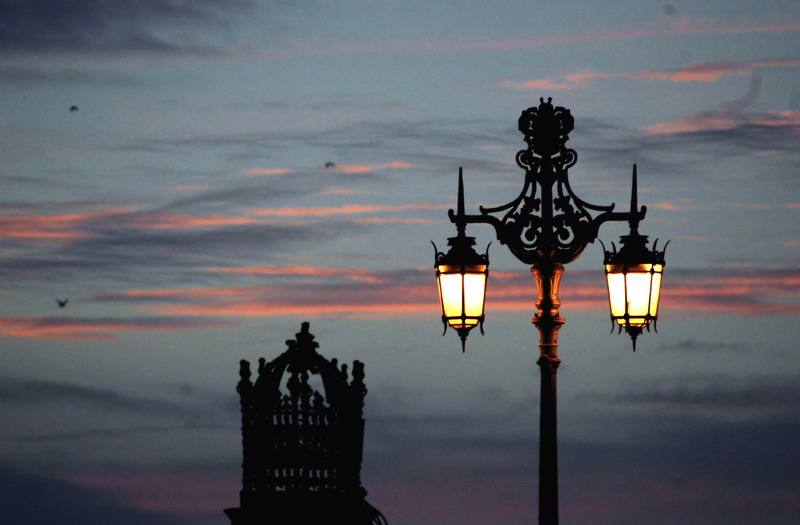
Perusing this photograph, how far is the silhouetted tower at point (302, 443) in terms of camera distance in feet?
42.1

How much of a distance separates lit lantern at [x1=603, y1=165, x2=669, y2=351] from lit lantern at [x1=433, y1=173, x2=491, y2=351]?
131 centimetres

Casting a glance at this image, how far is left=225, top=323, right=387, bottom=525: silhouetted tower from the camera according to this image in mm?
12828

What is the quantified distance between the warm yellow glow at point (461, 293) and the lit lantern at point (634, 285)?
134cm

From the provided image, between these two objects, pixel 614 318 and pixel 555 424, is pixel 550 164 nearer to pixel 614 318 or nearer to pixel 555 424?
pixel 614 318

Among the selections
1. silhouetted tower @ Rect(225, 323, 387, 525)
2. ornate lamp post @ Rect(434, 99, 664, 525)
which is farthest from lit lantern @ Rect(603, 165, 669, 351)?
silhouetted tower @ Rect(225, 323, 387, 525)

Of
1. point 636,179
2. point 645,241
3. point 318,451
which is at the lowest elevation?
point 318,451

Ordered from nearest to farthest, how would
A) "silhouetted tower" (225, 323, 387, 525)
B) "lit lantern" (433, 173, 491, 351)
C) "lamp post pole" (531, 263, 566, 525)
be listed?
"lamp post pole" (531, 263, 566, 525) → "lit lantern" (433, 173, 491, 351) → "silhouetted tower" (225, 323, 387, 525)

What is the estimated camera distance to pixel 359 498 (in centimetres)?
1297

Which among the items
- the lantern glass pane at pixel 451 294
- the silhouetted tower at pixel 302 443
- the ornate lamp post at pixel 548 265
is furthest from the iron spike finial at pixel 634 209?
the silhouetted tower at pixel 302 443

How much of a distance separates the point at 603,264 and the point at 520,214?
1.00 metres

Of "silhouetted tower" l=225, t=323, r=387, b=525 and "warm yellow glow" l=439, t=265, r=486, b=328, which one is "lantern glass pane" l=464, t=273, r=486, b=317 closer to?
"warm yellow glow" l=439, t=265, r=486, b=328

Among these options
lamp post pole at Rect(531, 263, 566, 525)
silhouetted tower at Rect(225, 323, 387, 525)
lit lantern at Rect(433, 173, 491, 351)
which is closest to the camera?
lamp post pole at Rect(531, 263, 566, 525)

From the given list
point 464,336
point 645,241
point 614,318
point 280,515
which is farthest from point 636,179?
point 280,515

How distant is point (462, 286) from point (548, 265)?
887 mm
